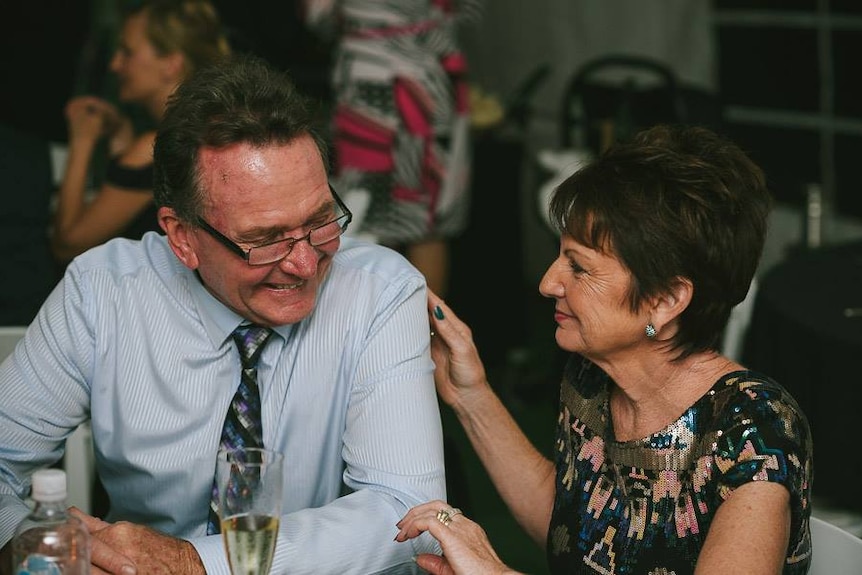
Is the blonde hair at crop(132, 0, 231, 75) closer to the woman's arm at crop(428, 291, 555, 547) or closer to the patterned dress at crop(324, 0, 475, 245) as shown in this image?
the patterned dress at crop(324, 0, 475, 245)

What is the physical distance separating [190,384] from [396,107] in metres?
2.57

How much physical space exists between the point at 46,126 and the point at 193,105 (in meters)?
5.35

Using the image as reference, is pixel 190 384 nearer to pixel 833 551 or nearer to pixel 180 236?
pixel 180 236

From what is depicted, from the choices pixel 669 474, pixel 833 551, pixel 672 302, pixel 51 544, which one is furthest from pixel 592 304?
pixel 51 544

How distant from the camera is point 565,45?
6648 mm

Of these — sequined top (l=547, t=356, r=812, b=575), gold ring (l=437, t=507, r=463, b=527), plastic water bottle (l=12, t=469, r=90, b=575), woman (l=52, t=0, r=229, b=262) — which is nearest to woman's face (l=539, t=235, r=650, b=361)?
sequined top (l=547, t=356, r=812, b=575)

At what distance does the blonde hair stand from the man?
1.80m

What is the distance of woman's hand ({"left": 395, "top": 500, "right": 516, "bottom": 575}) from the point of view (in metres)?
1.62

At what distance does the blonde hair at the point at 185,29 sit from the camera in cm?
378

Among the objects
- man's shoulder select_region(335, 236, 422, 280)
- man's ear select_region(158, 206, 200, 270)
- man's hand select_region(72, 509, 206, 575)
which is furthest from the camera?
man's shoulder select_region(335, 236, 422, 280)

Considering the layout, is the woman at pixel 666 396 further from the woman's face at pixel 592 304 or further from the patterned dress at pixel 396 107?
the patterned dress at pixel 396 107

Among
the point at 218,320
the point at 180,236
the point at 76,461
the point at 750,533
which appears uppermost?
the point at 180,236

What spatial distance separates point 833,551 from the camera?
1812mm

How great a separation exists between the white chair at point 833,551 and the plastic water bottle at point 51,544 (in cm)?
107
